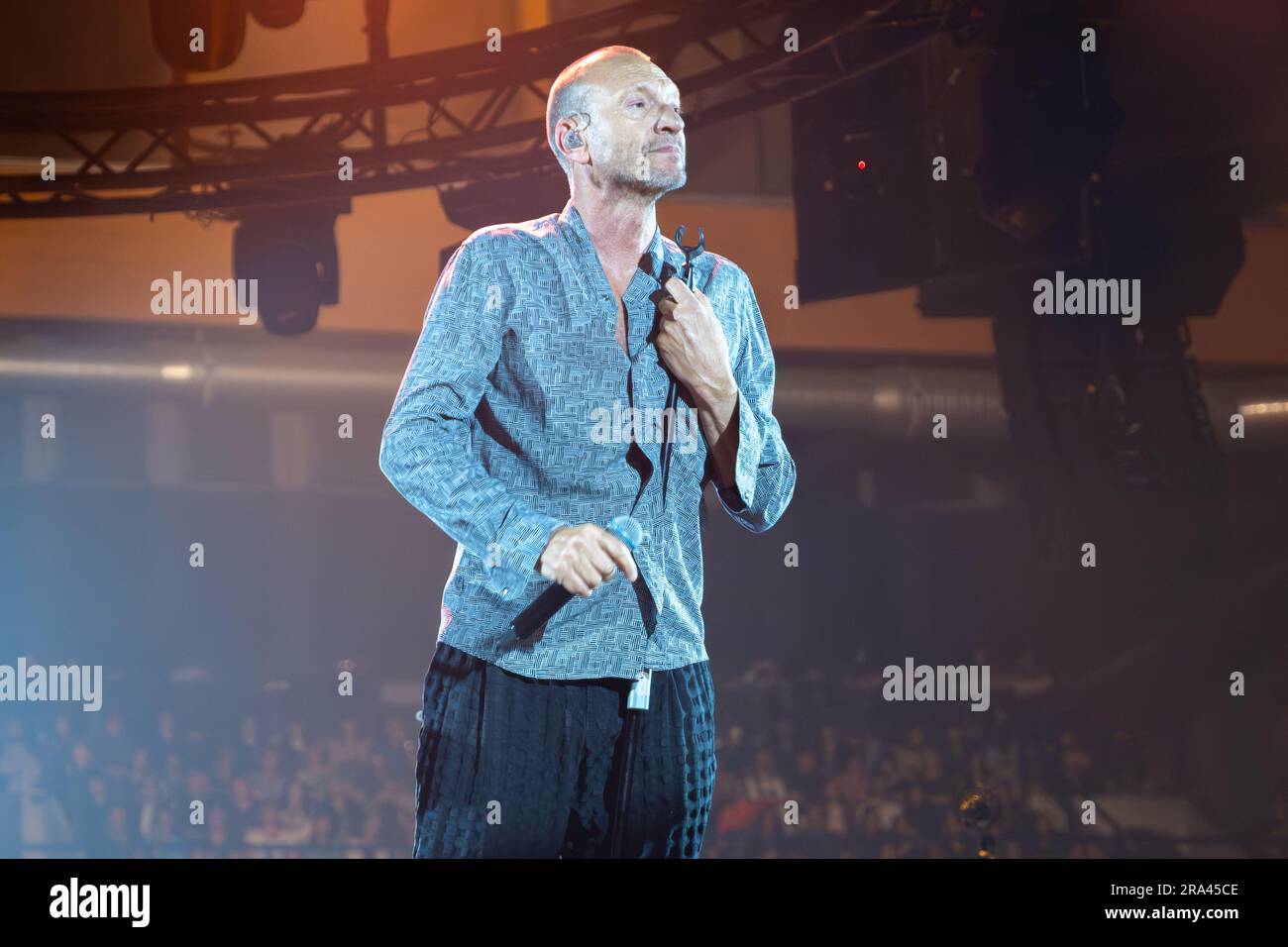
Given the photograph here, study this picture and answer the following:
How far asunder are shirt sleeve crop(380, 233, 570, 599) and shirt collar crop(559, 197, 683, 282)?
7.0 inches

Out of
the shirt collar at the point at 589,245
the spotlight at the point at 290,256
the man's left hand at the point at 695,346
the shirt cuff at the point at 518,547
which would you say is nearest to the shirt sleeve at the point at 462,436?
the shirt cuff at the point at 518,547

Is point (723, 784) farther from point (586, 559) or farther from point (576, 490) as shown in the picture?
point (586, 559)

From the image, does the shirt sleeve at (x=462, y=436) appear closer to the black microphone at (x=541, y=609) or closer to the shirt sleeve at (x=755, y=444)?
the black microphone at (x=541, y=609)

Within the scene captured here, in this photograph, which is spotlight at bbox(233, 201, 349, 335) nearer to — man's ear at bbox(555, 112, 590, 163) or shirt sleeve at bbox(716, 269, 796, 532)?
man's ear at bbox(555, 112, 590, 163)

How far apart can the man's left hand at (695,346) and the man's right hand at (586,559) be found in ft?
1.26

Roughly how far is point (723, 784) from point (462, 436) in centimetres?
291

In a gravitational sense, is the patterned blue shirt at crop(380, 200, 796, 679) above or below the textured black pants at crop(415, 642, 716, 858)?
above

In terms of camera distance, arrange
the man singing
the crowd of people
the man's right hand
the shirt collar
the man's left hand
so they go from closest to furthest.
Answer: the man's right hand < the man singing < the man's left hand < the shirt collar < the crowd of people

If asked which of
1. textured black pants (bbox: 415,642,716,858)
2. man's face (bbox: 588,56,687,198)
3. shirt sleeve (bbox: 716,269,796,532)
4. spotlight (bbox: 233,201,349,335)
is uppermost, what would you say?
spotlight (bbox: 233,201,349,335)

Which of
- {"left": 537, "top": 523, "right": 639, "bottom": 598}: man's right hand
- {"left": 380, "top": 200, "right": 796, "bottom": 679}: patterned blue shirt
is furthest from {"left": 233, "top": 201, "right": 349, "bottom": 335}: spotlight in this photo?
{"left": 537, "top": 523, "right": 639, "bottom": 598}: man's right hand

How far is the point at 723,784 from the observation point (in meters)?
4.51

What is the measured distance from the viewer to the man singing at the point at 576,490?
6.33 ft

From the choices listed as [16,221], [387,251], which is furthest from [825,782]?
[16,221]

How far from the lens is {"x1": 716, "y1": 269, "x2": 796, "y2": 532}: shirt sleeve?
2055 mm
